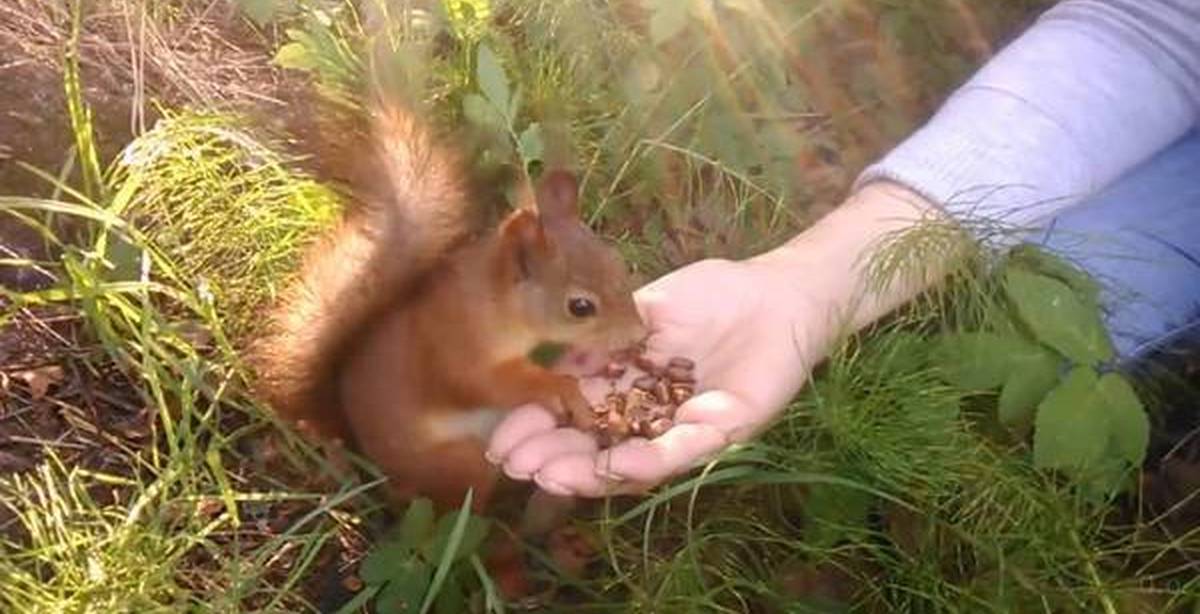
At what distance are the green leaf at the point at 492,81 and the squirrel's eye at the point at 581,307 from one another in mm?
372

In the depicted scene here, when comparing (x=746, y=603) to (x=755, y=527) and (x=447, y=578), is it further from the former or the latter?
(x=447, y=578)

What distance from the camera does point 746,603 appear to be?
53.6 inches

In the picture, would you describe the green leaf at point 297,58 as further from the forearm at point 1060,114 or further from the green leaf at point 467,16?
the forearm at point 1060,114

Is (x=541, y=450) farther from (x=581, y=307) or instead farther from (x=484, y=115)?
(x=484, y=115)

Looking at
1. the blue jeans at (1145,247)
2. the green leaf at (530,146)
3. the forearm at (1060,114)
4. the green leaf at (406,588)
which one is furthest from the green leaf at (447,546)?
the blue jeans at (1145,247)

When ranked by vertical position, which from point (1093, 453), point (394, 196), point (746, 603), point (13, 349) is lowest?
point (746, 603)

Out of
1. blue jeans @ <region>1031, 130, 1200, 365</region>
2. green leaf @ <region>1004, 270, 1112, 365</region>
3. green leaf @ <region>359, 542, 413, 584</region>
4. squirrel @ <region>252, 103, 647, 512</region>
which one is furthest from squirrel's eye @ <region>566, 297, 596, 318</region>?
blue jeans @ <region>1031, 130, 1200, 365</region>

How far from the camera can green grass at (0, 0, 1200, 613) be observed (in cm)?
A: 131

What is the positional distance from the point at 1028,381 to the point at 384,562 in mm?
560

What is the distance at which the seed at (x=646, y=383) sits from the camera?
1374mm

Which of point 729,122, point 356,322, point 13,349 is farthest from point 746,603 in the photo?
point 13,349

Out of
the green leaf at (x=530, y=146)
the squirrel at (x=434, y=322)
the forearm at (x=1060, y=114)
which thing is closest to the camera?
the squirrel at (x=434, y=322)

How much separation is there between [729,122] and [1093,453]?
65 cm

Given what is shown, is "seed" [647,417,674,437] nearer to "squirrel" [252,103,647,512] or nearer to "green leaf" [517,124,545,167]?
"squirrel" [252,103,647,512]
